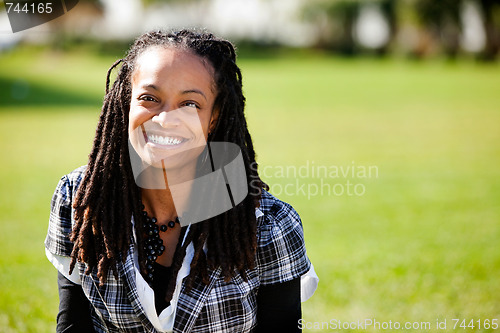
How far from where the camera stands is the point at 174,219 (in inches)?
87.0

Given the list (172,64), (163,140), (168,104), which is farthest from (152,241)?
(172,64)

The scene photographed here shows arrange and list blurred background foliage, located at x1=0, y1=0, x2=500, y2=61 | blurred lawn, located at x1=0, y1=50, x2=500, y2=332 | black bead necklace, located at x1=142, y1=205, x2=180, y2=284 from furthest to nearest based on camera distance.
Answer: blurred background foliage, located at x1=0, y1=0, x2=500, y2=61, blurred lawn, located at x1=0, y1=50, x2=500, y2=332, black bead necklace, located at x1=142, y1=205, x2=180, y2=284

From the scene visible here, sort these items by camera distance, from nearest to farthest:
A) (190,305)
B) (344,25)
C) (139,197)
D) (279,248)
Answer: (190,305), (279,248), (139,197), (344,25)

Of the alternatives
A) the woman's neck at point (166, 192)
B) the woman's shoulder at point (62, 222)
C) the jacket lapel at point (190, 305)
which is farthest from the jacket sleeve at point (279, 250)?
the woman's shoulder at point (62, 222)

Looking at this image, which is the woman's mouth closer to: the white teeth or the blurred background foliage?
the white teeth

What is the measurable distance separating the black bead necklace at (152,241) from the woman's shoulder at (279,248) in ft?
1.23

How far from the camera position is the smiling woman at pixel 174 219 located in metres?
2.01

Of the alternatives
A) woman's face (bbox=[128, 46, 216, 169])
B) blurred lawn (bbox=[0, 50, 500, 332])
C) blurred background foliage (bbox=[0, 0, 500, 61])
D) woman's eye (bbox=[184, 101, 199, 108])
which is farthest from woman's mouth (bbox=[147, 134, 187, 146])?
blurred background foliage (bbox=[0, 0, 500, 61])

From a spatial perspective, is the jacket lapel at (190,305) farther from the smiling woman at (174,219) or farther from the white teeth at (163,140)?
the white teeth at (163,140)

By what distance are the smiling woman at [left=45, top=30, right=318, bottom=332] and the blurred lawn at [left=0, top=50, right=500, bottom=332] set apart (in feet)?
5.22

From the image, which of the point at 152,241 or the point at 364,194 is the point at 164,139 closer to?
the point at 152,241

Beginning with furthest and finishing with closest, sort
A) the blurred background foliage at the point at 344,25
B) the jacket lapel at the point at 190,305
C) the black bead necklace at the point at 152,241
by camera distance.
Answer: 1. the blurred background foliage at the point at 344,25
2. the black bead necklace at the point at 152,241
3. the jacket lapel at the point at 190,305

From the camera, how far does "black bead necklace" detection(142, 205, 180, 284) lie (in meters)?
2.08

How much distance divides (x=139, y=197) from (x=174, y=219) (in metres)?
0.17
